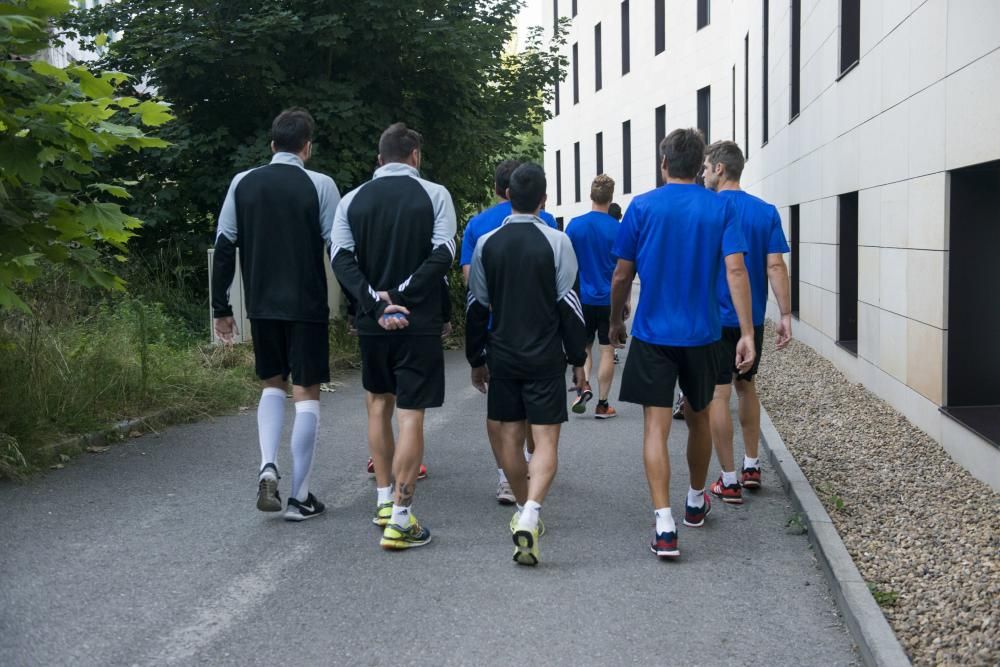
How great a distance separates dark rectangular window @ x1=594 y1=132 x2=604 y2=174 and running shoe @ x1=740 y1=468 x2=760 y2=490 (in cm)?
2624

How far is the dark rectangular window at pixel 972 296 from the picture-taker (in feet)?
23.4

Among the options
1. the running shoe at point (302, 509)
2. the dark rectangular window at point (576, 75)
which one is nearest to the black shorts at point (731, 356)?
the running shoe at point (302, 509)

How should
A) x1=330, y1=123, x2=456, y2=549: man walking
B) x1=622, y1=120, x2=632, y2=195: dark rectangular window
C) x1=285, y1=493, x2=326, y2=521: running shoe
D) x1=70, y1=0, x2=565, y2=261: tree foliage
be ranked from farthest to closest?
x1=622, y1=120, x2=632, y2=195: dark rectangular window < x1=70, y1=0, x2=565, y2=261: tree foliage < x1=285, y1=493, x2=326, y2=521: running shoe < x1=330, y1=123, x2=456, y2=549: man walking

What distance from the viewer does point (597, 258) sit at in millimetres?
8656

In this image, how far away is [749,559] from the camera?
16.9 ft

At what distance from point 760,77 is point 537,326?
14314 mm

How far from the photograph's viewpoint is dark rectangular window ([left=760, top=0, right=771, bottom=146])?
1733 centimetres

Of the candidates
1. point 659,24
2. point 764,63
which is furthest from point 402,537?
point 659,24

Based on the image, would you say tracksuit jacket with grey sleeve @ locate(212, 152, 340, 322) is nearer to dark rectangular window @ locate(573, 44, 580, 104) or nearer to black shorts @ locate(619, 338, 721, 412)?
black shorts @ locate(619, 338, 721, 412)

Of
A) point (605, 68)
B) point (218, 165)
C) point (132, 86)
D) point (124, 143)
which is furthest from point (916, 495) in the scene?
point (605, 68)

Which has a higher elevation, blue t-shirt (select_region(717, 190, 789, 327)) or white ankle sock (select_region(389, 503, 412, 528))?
blue t-shirt (select_region(717, 190, 789, 327))

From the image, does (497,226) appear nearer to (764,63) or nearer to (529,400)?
(529,400)

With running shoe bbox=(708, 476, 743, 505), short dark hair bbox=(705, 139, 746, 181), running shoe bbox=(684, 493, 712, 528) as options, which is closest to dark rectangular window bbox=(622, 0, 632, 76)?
short dark hair bbox=(705, 139, 746, 181)

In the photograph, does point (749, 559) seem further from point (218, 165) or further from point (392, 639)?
point (218, 165)
